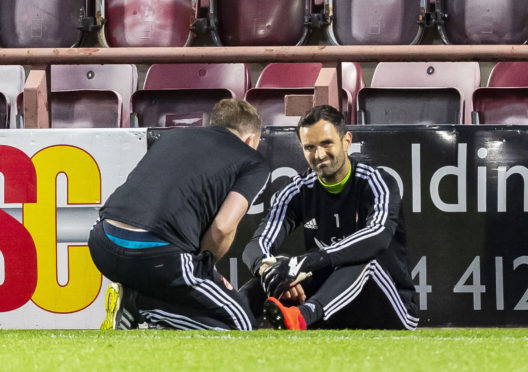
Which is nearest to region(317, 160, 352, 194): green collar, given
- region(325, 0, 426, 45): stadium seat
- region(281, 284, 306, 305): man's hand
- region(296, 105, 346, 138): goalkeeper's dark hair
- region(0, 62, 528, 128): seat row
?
region(296, 105, 346, 138): goalkeeper's dark hair

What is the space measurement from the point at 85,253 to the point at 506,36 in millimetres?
3398

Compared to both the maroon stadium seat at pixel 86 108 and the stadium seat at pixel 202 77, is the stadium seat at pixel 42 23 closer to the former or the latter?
the maroon stadium seat at pixel 86 108

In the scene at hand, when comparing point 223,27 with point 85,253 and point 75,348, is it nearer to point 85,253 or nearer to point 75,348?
point 85,253

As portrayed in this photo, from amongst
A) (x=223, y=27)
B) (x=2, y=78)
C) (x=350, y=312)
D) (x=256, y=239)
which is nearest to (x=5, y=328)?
(x=256, y=239)

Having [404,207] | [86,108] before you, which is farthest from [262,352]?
[86,108]

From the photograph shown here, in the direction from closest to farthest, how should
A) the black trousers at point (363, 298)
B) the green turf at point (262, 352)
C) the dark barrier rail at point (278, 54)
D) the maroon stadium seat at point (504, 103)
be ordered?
the green turf at point (262, 352), the black trousers at point (363, 298), the dark barrier rail at point (278, 54), the maroon stadium seat at point (504, 103)

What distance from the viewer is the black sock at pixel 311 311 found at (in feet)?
13.3

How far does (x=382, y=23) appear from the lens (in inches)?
265

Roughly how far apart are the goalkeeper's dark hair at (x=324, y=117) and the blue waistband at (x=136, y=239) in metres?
0.96

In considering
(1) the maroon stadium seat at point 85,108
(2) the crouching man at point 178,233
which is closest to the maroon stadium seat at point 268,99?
(1) the maroon stadium seat at point 85,108

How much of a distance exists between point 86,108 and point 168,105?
603mm

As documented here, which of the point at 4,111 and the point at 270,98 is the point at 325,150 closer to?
the point at 270,98

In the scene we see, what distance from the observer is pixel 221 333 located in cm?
380

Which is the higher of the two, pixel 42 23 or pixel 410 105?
pixel 42 23
